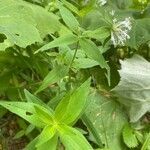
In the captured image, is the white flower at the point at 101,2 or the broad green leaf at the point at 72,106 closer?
the broad green leaf at the point at 72,106

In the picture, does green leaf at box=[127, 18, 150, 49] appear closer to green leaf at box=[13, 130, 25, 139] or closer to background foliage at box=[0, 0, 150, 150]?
background foliage at box=[0, 0, 150, 150]

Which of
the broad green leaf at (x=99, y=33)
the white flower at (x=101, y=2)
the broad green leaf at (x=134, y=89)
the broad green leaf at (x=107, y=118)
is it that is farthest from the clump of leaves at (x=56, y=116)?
the white flower at (x=101, y=2)

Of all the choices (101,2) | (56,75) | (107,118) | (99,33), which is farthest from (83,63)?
(101,2)

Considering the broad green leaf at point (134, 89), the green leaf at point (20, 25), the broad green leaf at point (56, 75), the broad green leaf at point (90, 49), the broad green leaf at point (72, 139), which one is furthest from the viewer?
the broad green leaf at point (134, 89)

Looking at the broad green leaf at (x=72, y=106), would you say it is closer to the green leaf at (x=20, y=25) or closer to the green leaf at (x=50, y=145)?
the green leaf at (x=50, y=145)

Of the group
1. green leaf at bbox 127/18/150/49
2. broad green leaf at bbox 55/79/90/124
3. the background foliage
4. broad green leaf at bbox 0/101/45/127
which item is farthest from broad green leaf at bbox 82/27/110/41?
green leaf at bbox 127/18/150/49

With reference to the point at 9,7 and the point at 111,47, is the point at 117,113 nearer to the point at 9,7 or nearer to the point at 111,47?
the point at 111,47

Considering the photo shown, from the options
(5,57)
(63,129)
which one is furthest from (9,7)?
(63,129)
